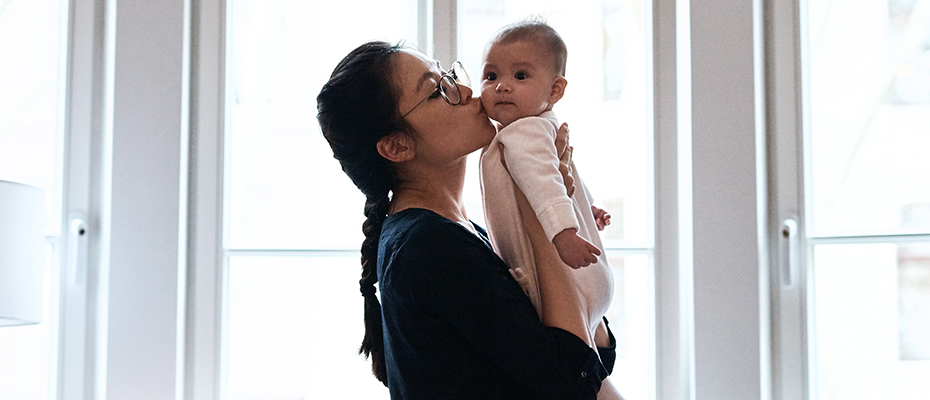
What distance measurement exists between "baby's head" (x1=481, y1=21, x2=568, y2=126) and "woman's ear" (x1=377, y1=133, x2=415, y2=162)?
177mm

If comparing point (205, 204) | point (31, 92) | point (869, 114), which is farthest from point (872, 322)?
point (31, 92)

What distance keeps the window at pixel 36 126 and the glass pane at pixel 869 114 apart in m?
2.24

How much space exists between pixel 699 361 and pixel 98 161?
1844 mm

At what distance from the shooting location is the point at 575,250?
43.4 inches

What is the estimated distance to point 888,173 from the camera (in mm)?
2070

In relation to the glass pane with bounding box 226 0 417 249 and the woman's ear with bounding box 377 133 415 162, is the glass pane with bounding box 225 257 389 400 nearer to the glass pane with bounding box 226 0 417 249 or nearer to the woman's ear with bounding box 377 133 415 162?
the glass pane with bounding box 226 0 417 249

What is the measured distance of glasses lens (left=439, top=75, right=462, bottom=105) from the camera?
123 centimetres

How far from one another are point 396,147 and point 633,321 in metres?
1.24

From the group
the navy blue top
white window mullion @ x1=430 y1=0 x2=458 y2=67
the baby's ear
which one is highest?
white window mullion @ x1=430 y1=0 x2=458 y2=67

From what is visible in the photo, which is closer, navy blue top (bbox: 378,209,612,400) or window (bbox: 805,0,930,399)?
navy blue top (bbox: 378,209,612,400)

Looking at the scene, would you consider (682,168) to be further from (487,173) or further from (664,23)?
(487,173)

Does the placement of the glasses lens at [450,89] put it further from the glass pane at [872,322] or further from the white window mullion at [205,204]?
the glass pane at [872,322]

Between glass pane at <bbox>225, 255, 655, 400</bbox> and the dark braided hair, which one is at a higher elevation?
the dark braided hair

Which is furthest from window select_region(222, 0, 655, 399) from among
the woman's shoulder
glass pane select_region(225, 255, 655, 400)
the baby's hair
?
the woman's shoulder
